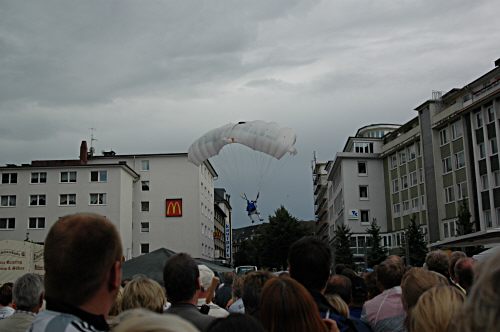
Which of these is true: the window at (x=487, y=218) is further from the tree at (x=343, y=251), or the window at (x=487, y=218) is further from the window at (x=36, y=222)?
the window at (x=36, y=222)

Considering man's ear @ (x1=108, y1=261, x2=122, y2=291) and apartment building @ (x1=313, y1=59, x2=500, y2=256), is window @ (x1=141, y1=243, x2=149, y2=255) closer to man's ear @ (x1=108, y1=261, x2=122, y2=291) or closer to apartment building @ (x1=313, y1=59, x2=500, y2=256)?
apartment building @ (x1=313, y1=59, x2=500, y2=256)

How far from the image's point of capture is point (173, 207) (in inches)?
2736

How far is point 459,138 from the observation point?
4388 centimetres

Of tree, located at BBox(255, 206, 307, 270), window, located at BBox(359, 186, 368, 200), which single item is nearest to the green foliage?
tree, located at BBox(255, 206, 307, 270)

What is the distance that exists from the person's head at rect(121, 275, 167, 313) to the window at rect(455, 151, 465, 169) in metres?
41.9

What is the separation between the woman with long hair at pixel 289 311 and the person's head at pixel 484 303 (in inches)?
71.9

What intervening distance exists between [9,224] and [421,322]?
67.5 meters

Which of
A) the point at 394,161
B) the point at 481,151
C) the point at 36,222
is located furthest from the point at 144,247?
the point at 481,151

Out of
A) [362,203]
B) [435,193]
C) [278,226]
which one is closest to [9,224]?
[278,226]

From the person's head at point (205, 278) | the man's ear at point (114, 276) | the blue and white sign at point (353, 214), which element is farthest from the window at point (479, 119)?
the man's ear at point (114, 276)

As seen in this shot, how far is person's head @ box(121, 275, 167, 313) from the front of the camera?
520 cm

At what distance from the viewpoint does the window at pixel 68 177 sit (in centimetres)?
6481

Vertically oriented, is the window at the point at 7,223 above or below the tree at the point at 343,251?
above

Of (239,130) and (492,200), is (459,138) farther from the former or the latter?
(239,130)
